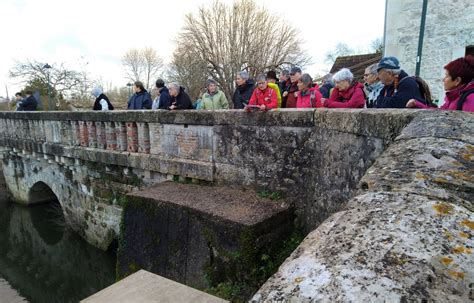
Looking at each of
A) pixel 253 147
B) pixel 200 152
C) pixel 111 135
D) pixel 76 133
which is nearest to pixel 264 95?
pixel 253 147

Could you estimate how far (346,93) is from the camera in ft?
13.1

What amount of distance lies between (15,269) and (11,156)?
546 centimetres

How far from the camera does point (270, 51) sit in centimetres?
2450

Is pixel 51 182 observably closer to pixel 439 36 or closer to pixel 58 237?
pixel 58 237

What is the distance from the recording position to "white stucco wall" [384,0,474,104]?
876 centimetres

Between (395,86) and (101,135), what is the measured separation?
19.6ft

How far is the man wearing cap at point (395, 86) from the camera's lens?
10.0 ft

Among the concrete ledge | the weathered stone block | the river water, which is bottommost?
the river water

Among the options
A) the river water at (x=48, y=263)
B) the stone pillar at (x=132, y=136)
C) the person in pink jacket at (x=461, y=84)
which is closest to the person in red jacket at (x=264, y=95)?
the person in pink jacket at (x=461, y=84)

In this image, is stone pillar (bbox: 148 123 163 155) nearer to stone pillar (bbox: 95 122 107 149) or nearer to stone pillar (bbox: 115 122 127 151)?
stone pillar (bbox: 115 122 127 151)

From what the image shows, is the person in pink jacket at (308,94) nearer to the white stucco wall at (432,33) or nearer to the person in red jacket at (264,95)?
the person in red jacket at (264,95)

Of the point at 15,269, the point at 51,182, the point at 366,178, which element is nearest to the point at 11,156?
the point at 51,182

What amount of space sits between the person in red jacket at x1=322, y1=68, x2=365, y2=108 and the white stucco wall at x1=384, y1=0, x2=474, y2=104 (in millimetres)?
6886

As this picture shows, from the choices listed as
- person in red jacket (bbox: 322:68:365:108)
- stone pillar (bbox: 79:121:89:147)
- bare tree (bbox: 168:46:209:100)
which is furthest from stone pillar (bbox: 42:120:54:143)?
bare tree (bbox: 168:46:209:100)
